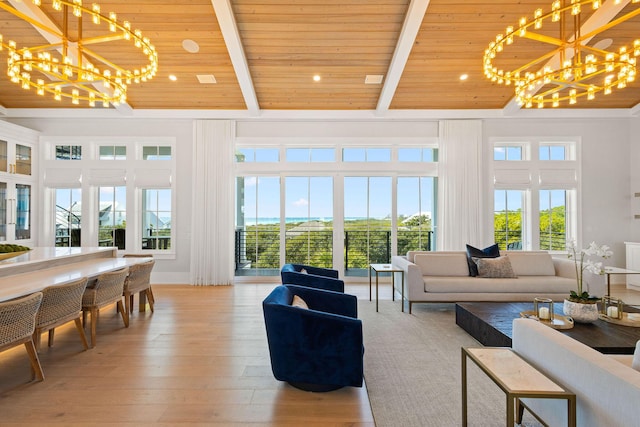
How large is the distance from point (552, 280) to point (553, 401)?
350 cm

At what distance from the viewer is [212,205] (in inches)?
255

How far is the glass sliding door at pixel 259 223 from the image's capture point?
268 inches

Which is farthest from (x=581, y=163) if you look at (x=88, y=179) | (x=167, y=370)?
(x=88, y=179)

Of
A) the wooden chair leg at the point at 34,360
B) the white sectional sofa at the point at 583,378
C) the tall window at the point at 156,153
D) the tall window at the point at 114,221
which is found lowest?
the wooden chair leg at the point at 34,360

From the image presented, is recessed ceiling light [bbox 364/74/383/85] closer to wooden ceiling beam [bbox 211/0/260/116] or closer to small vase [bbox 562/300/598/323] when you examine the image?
wooden ceiling beam [bbox 211/0/260/116]

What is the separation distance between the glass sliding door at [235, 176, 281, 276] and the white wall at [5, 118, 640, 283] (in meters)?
0.93

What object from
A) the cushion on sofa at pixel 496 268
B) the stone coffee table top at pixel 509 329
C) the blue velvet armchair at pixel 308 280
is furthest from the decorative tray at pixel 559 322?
the blue velvet armchair at pixel 308 280

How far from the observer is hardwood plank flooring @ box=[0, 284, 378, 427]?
2.23 m

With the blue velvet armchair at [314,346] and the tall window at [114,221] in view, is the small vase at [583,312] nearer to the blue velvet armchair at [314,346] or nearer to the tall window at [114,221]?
the blue velvet armchair at [314,346]

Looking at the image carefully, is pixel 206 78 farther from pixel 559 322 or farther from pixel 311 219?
pixel 559 322

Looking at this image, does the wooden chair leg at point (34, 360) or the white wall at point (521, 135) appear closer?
Answer: the wooden chair leg at point (34, 360)

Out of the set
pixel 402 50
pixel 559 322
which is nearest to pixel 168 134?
pixel 402 50

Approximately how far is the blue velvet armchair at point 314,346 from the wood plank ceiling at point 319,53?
390 cm

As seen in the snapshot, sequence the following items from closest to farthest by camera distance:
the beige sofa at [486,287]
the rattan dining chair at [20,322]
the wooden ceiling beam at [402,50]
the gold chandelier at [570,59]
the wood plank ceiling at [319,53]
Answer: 1. the rattan dining chair at [20,322]
2. the gold chandelier at [570,59]
3. the wooden ceiling beam at [402,50]
4. the wood plank ceiling at [319,53]
5. the beige sofa at [486,287]
